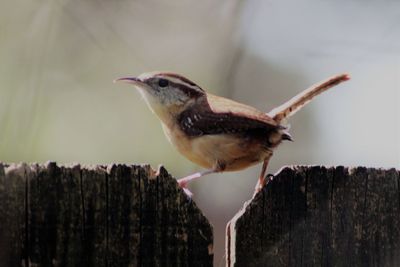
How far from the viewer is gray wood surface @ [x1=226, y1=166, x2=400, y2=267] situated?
281cm

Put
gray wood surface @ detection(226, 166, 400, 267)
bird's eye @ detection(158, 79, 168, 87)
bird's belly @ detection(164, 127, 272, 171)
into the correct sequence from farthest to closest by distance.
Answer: bird's eye @ detection(158, 79, 168, 87), bird's belly @ detection(164, 127, 272, 171), gray wood surface @ detection(226, 166, 400, 267)

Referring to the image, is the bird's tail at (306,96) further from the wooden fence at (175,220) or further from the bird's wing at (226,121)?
the wooden fence at (175,220)

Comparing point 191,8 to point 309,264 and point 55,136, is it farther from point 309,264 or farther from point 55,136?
point 309,264

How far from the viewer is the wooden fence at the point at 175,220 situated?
256 centimetres

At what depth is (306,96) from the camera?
17.1 ft

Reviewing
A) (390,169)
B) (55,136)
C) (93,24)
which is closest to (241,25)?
(93,24)

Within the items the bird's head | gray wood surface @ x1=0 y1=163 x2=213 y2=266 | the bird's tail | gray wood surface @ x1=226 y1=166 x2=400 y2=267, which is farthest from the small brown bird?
gray wood surface @ x1=0 y1=163 x2=213 y2=266

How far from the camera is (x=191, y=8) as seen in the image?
812 cm

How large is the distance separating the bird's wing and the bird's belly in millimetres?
60

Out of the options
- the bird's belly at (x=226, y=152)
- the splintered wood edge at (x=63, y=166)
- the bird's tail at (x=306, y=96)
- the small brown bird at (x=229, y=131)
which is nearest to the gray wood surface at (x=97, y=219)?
the splintered wood edge at (x=63, y=166)

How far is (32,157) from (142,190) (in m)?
4.36

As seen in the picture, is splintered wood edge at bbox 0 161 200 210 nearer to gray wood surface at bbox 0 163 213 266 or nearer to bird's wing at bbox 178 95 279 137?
gray wood surface at bbox 0 163 213 266

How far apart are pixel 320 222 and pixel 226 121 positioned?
226cm

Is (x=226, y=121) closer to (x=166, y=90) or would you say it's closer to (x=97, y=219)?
(x=166, y=90)
